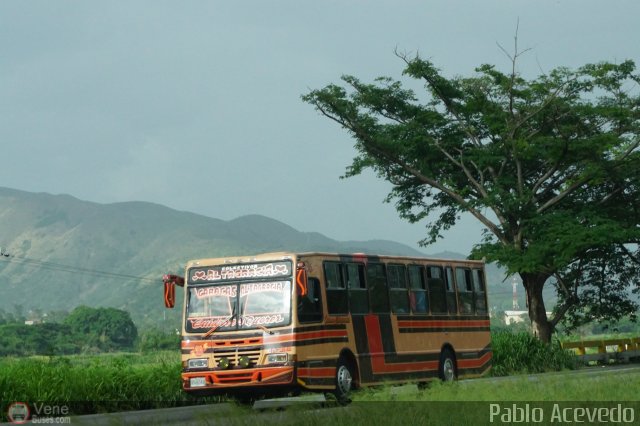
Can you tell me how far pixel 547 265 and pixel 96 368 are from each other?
24183 mm

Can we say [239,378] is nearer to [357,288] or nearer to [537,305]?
[357,288]

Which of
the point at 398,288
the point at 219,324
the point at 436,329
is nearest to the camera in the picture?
the point at 219,324

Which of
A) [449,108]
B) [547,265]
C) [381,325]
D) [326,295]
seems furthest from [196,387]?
[449,108]

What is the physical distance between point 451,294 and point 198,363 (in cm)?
773

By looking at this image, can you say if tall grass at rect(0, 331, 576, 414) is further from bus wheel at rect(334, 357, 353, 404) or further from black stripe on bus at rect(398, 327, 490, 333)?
black stripe on bus at rect(398, 327, 490, 333)

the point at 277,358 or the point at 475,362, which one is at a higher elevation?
the point at 475,362

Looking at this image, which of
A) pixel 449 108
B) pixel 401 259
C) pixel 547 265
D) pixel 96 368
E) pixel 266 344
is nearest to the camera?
pixel 266 344

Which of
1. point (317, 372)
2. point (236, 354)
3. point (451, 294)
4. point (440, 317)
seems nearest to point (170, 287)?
point (236, 354)

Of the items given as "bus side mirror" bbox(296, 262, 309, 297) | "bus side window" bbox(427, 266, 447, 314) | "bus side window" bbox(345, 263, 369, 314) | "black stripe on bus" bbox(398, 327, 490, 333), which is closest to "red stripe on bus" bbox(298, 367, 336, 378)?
"bus side mirror" bbox(296, 262, 309, 297)

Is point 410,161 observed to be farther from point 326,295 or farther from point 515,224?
point 326,295

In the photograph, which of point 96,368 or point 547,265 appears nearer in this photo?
point 96,368

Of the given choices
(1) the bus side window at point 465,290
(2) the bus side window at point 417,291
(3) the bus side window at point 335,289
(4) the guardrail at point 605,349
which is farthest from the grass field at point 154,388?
(4) the guardrail at point 605,349

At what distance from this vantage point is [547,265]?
42.4 meters

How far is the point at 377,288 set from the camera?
22219 mm
